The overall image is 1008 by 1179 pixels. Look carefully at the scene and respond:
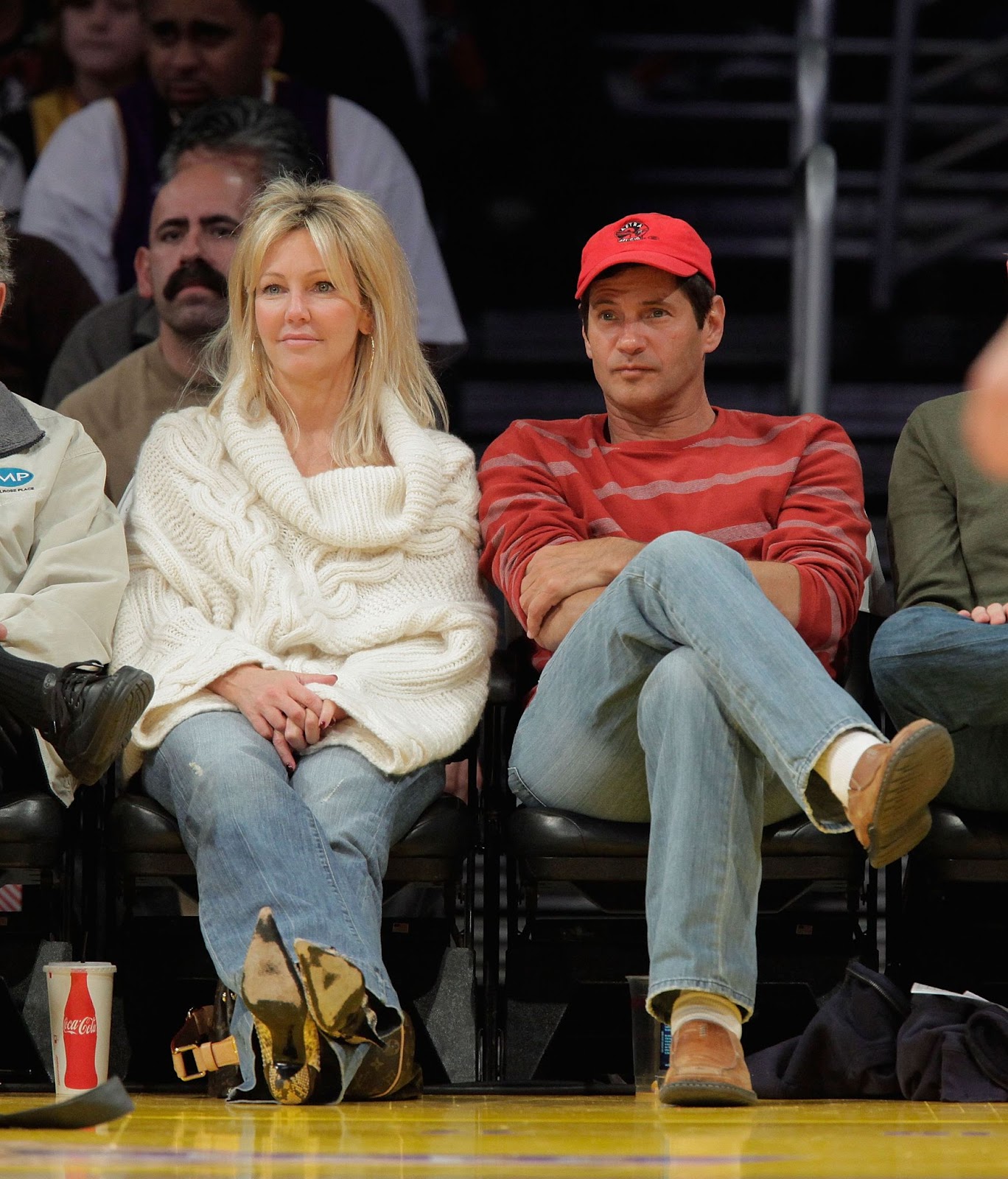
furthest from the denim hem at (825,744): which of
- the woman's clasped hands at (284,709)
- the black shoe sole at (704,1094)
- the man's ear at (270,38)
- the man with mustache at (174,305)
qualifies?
the man's ear at (270,38)

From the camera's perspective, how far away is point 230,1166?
1724mm

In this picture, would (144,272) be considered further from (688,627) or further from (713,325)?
(688,627)

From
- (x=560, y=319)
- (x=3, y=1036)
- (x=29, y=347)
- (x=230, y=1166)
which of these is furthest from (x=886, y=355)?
(x=230, y=1166)

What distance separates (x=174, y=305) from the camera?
3809mm

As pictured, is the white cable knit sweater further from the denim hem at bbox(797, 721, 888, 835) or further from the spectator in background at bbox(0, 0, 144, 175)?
the spectator in background at bbox(0, 0, 144, 175)

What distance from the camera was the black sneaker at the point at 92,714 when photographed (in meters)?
2.34

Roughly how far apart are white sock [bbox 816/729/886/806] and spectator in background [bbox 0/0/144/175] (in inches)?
101

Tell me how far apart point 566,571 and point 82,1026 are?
0.94 m

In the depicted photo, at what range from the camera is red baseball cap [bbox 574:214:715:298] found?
294cm

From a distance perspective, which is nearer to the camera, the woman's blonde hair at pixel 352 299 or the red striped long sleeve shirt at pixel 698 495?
the red striped long sleeve shirt at pixel 698 495

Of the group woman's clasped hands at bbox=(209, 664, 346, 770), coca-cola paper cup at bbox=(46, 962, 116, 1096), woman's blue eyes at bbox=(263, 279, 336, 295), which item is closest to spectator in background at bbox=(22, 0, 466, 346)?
woman's blue eyes at bbox=(263, 279, 336, 295)

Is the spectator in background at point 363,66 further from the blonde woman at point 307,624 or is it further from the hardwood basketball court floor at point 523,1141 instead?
the hardwood basketball court floor at point 523,1141

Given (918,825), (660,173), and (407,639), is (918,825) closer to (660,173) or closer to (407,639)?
(407,639)

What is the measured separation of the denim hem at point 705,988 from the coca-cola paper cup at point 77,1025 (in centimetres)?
76
